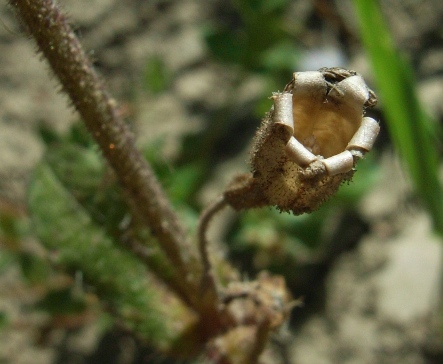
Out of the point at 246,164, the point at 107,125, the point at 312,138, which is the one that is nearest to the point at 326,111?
the point at 312,138

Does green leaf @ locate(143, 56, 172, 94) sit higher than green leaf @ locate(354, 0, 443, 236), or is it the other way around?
green leaf @ locate(143, 56, 172, 94)

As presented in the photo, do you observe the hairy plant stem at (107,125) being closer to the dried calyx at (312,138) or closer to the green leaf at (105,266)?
the green leaf at (105,266)

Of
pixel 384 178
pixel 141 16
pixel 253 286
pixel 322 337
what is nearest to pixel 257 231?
pixel 322 337

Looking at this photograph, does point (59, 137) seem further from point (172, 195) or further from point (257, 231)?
point (257, 231)

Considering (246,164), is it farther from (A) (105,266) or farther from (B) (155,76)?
(B) (155,76)

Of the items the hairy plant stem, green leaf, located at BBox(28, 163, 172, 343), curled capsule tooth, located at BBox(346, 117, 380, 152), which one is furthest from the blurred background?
curled capsule tooth, located at BBox(346, 117, 380, 152)

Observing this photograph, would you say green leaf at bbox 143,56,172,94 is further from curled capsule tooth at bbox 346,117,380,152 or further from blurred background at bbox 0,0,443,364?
curled capsule tooth at bbox 346,117,380,152
